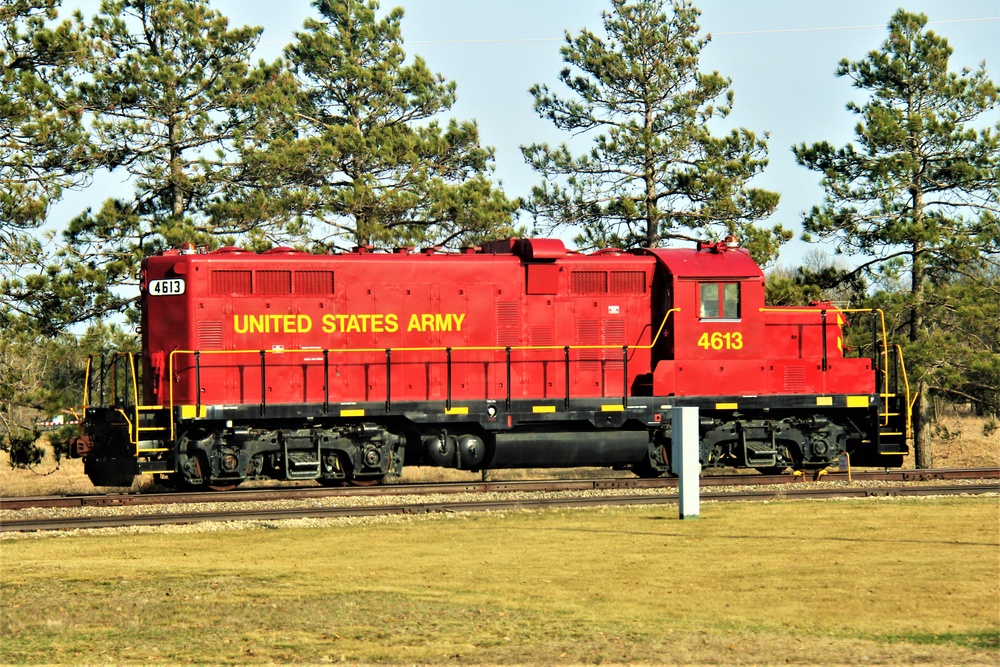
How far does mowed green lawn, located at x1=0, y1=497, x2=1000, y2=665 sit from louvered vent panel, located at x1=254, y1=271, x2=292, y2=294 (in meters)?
4.89

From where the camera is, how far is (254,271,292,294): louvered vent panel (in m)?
18.3

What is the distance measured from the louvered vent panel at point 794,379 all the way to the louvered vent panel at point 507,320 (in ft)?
15.9

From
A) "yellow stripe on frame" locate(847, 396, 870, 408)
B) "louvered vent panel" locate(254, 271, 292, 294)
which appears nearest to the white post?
"yellow stripe on frame" locate(847, 396, 870, 408)

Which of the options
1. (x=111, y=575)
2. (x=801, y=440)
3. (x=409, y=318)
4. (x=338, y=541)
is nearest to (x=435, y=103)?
(x=409, y=318)

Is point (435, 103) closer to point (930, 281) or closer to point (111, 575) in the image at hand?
point (930, 281)

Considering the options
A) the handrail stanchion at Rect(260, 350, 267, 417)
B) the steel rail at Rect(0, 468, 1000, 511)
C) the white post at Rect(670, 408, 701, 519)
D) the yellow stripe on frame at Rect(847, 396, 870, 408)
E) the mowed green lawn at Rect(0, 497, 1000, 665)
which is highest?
the handrail stanchion at Rect(260, 350, 267, 417)

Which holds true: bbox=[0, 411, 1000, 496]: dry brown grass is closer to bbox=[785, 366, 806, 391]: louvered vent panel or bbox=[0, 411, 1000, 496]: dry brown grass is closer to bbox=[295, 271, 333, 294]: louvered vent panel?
bbox=[785, 366, 806, 391]: louvered vent panel

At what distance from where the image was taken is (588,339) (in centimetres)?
1944

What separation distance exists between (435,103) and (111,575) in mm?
21197

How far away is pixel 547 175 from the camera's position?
1099 inches

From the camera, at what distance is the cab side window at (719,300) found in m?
19.3

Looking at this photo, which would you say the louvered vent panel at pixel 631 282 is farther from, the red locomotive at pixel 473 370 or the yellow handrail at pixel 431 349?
the yellow handrail at pixel 431 349

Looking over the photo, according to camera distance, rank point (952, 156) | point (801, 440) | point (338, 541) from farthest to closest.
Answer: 1. point (952, 156)
2. point (801, 440)
3. point (338, 541)

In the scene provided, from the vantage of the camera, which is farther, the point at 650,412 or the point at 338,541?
the point at 650,412
